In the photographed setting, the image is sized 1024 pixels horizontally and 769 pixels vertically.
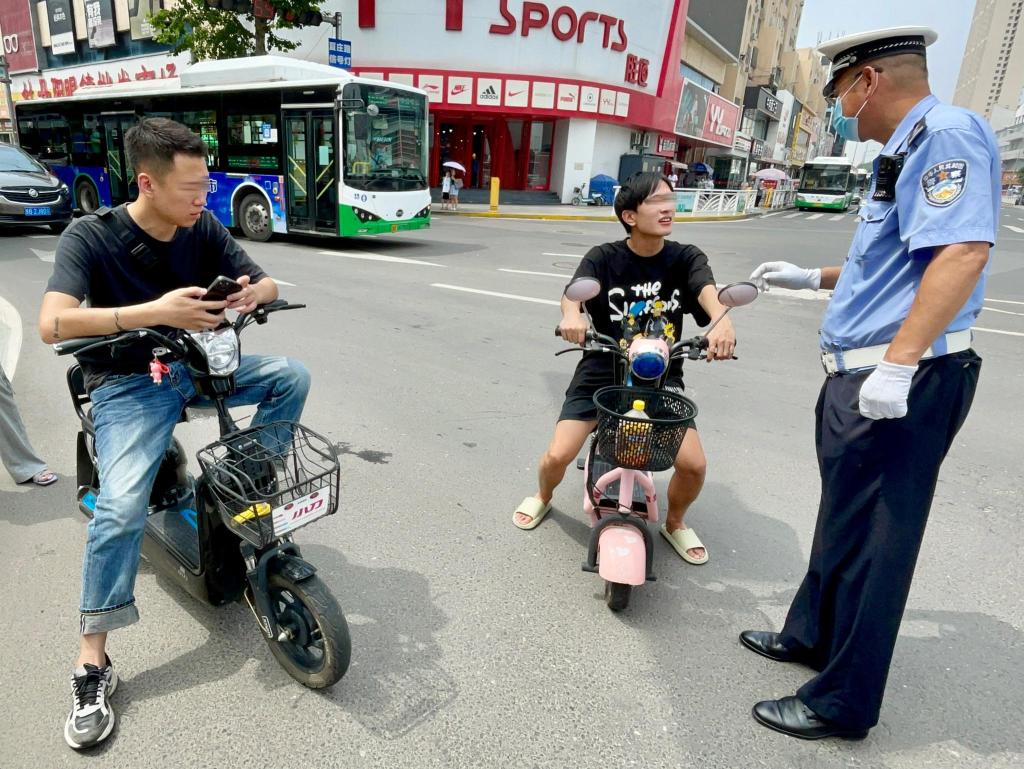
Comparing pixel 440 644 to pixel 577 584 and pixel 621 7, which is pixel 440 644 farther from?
pixel 621 7

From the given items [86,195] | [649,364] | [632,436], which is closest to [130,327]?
[632,436]

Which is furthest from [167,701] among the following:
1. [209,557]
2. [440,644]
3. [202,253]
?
[202,253]

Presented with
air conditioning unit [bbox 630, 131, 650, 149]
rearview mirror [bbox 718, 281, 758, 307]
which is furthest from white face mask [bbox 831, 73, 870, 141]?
air conditioning unit [bbox 630, 131, 650, 149]

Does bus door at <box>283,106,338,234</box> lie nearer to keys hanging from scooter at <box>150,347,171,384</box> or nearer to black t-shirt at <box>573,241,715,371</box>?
black t-shirt at <box>573,241,715,371</box>

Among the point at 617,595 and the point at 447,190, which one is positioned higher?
the point at 447,190

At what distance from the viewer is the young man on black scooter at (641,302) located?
299cm

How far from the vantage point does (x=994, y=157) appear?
1.78 metres

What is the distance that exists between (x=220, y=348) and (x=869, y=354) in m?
2.15

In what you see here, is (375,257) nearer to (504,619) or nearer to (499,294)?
(499,294)

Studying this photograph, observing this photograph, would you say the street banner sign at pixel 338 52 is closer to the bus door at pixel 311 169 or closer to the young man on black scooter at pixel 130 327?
the bus door at pixel 311 169

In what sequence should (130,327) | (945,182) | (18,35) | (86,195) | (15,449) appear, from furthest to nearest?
(18,35) < (86,195) < (15,449) < (130,327) < (945,182)

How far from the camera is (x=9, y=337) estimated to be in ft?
21.4

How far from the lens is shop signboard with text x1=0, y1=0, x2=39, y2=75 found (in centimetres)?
3678

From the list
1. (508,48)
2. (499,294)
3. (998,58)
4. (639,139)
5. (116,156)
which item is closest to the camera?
(499,294)
